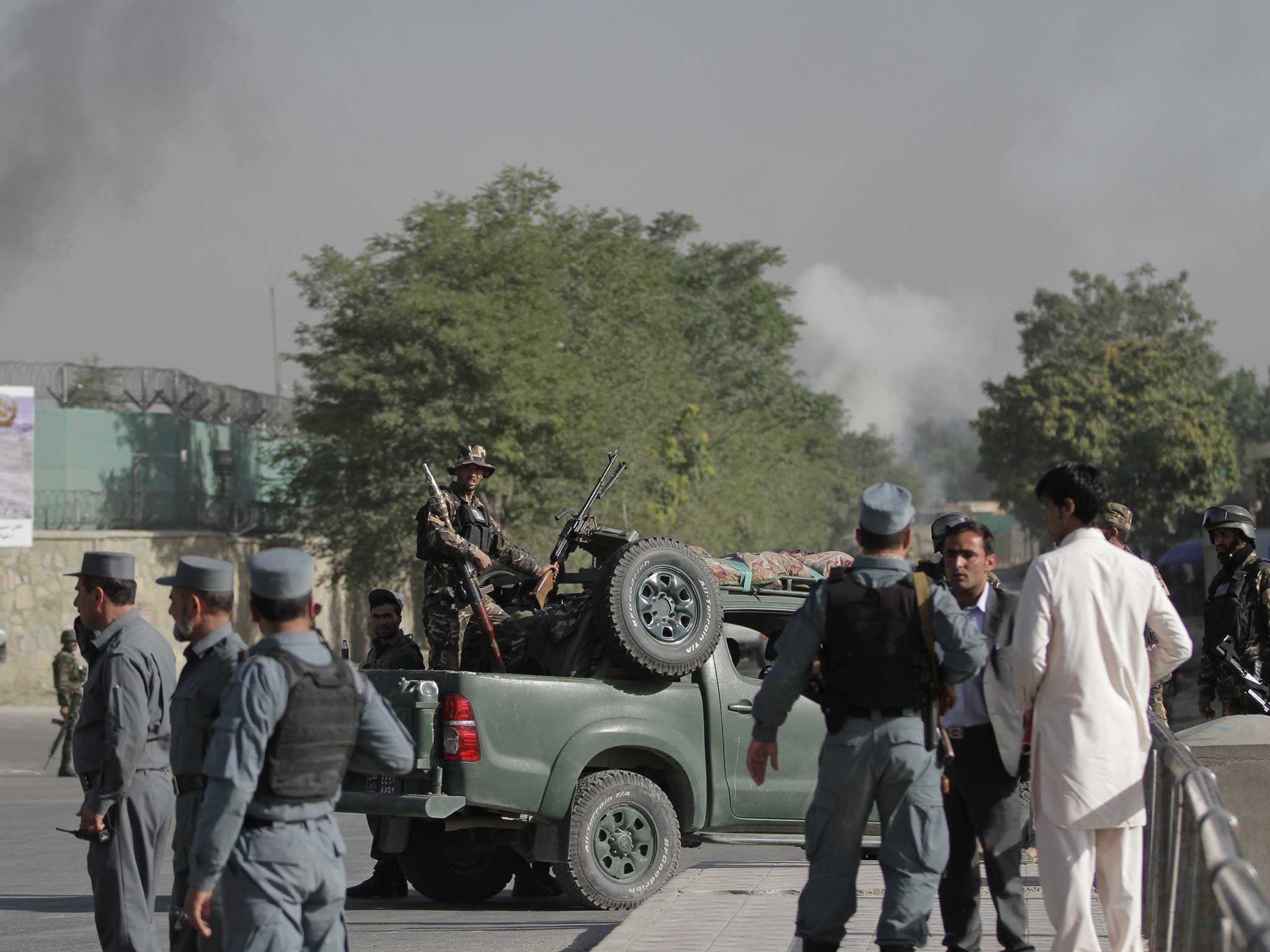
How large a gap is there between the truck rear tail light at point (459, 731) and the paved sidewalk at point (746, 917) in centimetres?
120

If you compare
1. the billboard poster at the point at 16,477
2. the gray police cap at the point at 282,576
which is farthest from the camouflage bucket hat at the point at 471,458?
the billboard poster at the point at 16,477

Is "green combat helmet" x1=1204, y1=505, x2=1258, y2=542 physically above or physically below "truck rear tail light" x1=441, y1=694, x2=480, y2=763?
above

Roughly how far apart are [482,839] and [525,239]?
2910 cm

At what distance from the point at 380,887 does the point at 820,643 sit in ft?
17.4

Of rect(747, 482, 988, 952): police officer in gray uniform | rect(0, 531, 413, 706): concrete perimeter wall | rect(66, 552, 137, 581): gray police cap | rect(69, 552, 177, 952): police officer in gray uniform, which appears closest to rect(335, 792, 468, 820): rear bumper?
rect(69, 552, 177, 952): police officer in gray uniform

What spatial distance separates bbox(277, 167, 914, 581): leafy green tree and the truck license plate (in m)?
27.5

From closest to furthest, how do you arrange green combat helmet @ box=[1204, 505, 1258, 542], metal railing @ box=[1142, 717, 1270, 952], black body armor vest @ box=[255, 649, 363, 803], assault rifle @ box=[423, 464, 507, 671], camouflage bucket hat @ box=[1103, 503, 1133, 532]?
metal railing @ box=[1142, 717, 1270, 952], black body armor vest @ box=[255, 649, 363, 803], camouflage bucket hat @ box=[1103, 503, 1133, 532], green combat helmet @ box=[1204, 505, 1258, 542], assault rifle @ box=[423, 464, 507, 671]

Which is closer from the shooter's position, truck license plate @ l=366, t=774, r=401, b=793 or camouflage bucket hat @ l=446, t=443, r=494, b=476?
truck license plate @ l=366, t=774, r=401, b=793

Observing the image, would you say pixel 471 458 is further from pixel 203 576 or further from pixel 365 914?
pixel 203 576

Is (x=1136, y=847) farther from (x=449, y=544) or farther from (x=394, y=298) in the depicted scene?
(x=394, y=298)

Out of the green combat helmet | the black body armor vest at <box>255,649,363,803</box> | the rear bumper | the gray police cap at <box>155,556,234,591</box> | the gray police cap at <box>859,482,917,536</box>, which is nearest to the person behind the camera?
the black body armor vest at <box>255,649,363,803</box>

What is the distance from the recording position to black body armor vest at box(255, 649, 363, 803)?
4793mm

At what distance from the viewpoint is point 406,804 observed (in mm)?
8836

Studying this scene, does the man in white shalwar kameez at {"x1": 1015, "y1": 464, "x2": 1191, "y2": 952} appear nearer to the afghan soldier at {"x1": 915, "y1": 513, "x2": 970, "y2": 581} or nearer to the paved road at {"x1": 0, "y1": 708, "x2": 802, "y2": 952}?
the afghan soldier at {"x1": 915, "y1": 513, "x2": 970, "y2": 581}
